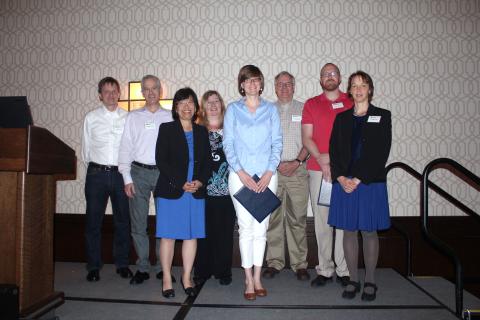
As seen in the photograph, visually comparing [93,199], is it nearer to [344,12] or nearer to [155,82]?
[155,82]

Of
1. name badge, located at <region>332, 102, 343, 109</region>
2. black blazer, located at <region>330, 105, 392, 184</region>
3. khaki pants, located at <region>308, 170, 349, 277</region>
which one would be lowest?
khaki pants, located at <region>308, 170, 349, 277</region>

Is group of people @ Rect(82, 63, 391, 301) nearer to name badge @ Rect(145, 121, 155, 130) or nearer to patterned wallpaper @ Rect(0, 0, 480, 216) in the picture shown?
name badge @ Rect(145, 121, 155, 130)

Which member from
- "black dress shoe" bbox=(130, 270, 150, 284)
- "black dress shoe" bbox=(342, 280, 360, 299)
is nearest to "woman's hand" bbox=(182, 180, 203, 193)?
"black dress shoe" bbox=(130, 270, 150, 284)

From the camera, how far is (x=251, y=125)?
8.13 feet

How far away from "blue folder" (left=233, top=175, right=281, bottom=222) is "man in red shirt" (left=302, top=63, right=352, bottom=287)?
0.65m

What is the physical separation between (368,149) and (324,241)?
94 cm

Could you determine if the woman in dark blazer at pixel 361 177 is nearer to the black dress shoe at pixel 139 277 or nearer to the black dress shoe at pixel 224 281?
the black dress shoe at pixel 224 281

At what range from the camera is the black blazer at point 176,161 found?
243 cm

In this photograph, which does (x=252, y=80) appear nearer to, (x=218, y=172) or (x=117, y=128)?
(x=218, y=172)

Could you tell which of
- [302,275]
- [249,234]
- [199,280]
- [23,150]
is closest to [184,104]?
[249,234]

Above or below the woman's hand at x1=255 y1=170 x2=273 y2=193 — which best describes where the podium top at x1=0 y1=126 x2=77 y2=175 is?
above

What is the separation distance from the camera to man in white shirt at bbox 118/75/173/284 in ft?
9.61

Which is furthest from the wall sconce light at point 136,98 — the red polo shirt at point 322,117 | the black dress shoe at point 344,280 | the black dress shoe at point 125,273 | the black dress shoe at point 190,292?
the black dress shoe at point 344,280

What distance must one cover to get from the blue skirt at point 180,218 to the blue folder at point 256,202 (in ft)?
1.11
